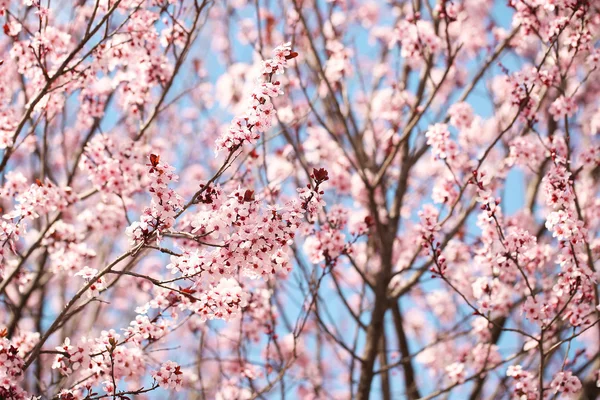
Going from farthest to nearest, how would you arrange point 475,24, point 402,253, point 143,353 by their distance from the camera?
point 475,24, point 402,253, point 143,353

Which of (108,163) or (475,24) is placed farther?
(475,24)

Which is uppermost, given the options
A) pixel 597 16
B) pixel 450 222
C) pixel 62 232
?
pixel 597 16

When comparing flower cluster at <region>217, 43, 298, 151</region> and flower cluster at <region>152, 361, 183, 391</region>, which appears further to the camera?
flower cluster at <region>152, 361, 183, 391</region>

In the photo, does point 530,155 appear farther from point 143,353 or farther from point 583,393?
point 143,353

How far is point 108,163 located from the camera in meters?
5.34

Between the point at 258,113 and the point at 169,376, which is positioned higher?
the point at 258,113

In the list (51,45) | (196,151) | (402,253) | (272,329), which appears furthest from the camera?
(196,151)

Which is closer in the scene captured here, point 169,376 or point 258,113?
point 258,113

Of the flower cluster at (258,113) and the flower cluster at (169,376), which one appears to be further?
the flower cluster at (169,376)

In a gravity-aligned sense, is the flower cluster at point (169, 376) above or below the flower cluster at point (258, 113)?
below

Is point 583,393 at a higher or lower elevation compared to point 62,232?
lower

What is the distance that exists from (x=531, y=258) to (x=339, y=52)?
9.80 feet

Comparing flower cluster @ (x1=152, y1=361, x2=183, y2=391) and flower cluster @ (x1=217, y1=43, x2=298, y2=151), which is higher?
flower cluster @ (x1=217, y1=43, x2=298, y2=151)

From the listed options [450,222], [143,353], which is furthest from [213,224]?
[450,222]
